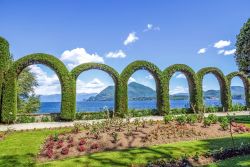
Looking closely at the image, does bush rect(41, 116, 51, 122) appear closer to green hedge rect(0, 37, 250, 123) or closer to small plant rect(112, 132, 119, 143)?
green hedge rect(0, 37, 250, 123)

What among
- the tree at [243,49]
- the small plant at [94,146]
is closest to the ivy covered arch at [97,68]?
the small plant at [94,146]

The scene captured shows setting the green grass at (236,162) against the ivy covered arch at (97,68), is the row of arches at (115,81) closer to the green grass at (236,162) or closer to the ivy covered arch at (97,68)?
the ivy covered arch at (97,68)

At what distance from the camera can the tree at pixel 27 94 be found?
111ft

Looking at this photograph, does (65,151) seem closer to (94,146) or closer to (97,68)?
(94,146)

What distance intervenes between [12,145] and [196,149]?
6874 millimetres

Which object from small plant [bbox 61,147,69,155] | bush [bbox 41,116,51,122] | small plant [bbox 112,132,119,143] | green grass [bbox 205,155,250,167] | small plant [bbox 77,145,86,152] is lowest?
green grass [bbox 205,155,250,167]

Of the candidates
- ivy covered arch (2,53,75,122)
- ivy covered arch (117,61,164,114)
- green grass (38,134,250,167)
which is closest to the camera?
green grass (38,134,250,167)

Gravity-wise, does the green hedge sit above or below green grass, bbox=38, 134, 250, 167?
above

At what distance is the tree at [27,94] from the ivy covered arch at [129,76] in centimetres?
1439

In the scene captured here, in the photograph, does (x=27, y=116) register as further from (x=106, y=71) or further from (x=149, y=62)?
(x=149, y=62)

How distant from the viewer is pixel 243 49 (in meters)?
10.0

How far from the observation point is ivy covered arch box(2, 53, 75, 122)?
19922 millimetres

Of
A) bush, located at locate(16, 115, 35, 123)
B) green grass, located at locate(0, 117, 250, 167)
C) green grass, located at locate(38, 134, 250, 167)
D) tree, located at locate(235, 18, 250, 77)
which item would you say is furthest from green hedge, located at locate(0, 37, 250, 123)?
tree, located at locate(235, 18, 250, 77)

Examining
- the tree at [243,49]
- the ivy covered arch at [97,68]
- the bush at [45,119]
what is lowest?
the bush at [45,119]
